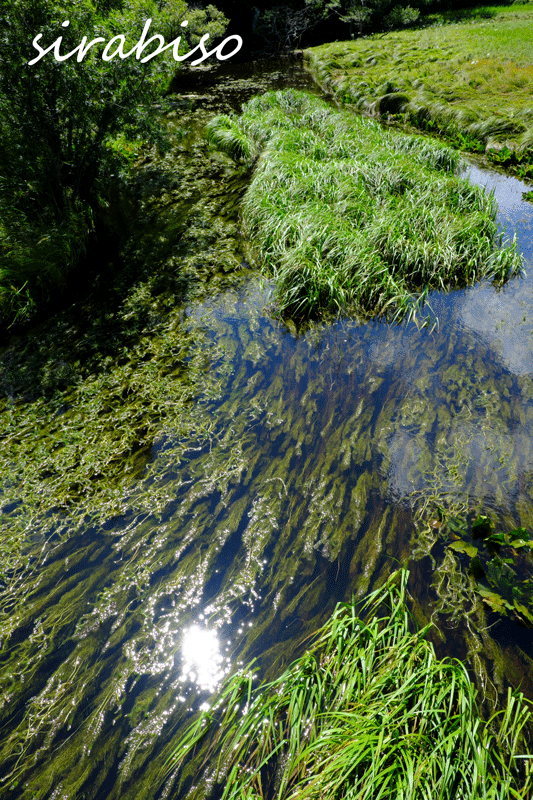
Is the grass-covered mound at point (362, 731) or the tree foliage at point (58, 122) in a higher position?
the tree foliage at point (58, 122)

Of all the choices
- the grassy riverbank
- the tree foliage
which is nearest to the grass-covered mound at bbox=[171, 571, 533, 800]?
the tree foliage

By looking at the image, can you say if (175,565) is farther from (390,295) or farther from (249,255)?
(249,255)

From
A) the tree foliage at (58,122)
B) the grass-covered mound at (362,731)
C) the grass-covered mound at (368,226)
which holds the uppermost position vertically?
the tree foliage at (58,122)

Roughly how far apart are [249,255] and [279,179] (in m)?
2.17

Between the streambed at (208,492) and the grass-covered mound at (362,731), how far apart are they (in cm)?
20

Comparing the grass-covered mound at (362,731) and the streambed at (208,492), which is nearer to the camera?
the grass-covered mound at (362,731)

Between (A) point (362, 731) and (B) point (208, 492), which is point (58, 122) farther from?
(A) point (362, 731)

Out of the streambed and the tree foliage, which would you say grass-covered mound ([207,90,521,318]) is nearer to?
the streambed

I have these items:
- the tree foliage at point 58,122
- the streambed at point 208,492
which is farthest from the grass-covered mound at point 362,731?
the tree foliage at point 58,122

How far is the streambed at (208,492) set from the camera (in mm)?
2400

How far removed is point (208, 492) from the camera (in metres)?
3.49

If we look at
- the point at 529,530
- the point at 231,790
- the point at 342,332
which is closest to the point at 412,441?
the point at 529,530

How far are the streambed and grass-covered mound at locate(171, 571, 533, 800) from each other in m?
0.20

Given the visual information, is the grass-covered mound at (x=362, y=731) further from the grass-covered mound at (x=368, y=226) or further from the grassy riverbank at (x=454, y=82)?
the grassy riverbank at (x=454, y=82)
